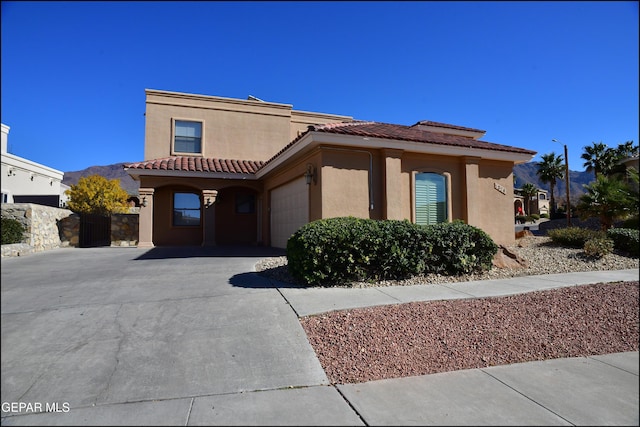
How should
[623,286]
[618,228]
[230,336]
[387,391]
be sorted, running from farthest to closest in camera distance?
[618,228] → [623,286] → [230,336] → [387,391]

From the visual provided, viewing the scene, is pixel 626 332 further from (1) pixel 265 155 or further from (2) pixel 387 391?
(1) pixel 265 155

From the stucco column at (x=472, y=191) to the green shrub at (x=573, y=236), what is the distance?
2167mm

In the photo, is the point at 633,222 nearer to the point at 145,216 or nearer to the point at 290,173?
the point at 290,173

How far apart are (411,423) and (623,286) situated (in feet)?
16.8

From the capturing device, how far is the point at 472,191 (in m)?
11.8

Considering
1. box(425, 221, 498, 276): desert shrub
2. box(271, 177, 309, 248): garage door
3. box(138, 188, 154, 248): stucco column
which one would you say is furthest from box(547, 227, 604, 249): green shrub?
box(138, 188, 154, 248): stucco column

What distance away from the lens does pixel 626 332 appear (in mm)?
4414

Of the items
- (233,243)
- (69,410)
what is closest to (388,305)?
(69,410)

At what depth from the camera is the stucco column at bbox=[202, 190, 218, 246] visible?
15.3 m

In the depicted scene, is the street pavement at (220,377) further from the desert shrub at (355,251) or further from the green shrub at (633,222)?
the green shrub at (633,222)

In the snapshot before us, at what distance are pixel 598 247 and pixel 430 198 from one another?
445 cm

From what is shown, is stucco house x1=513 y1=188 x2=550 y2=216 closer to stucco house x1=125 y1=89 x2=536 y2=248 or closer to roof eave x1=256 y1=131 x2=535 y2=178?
stucco house x1=125 y1=89 x2=536 y2=248

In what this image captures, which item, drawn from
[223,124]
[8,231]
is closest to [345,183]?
[8,231]

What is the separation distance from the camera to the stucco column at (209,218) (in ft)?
50.1
